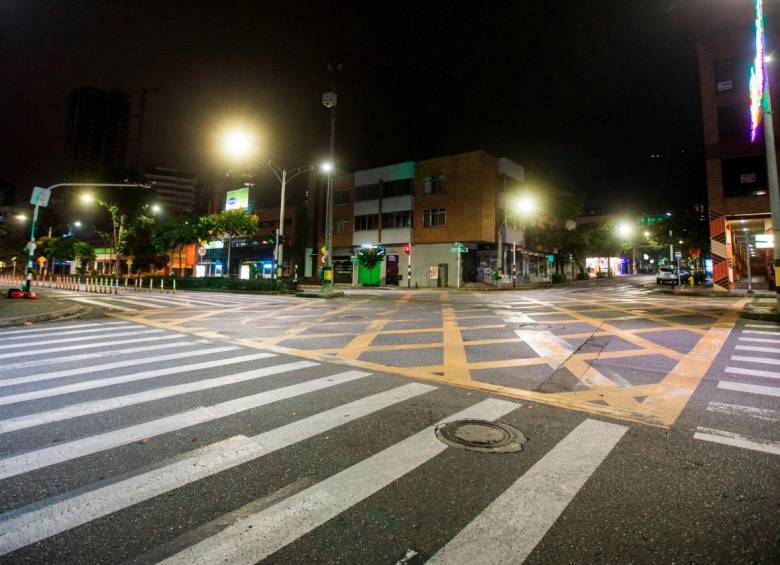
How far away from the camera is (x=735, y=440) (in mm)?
3340

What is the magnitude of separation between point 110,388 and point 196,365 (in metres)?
1.30

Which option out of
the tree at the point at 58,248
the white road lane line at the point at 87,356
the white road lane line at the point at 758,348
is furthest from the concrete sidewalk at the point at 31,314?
the tree at the point at 58,248

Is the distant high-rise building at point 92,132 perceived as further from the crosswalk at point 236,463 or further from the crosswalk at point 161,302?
the crosswalk at point 236,463

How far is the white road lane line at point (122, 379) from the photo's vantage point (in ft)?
14.8

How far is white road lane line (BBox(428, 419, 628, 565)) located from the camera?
1.96 m

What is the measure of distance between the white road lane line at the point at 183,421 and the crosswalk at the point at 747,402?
2.95 meters

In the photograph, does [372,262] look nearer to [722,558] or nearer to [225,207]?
[225,207]

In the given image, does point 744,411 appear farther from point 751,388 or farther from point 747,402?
point 751,388

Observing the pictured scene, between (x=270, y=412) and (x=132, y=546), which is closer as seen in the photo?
(x=132, y=546)

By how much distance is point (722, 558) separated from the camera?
1.90 m

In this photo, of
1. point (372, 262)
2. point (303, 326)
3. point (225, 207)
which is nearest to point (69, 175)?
point (225, 207)

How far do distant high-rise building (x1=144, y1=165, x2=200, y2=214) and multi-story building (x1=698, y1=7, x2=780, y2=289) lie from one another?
148243mm

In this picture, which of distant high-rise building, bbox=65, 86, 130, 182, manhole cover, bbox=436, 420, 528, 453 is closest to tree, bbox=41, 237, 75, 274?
manhole cover, bbox=436, 420, 528, 453

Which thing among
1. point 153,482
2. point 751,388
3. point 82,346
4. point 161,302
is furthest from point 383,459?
point 161,302
